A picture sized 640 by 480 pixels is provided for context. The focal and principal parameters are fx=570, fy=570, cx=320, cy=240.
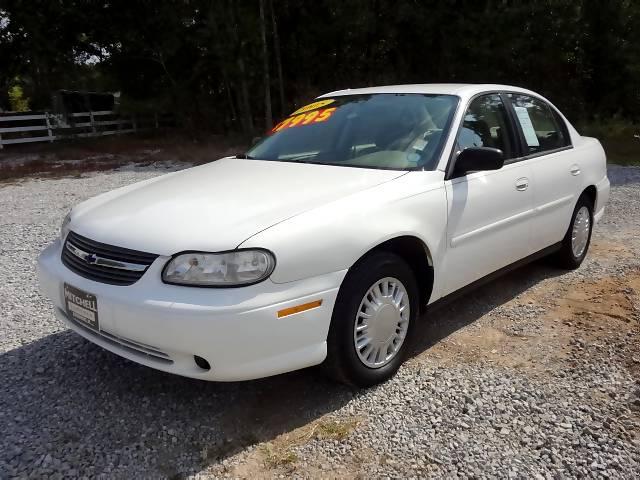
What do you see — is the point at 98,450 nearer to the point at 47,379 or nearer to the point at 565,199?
the point at 47,379

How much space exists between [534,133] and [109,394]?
333 centimetres

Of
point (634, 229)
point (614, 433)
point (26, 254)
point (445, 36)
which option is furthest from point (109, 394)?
point (445, 36)

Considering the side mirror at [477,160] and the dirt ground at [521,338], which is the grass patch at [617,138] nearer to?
the dirt ground at [521,338]

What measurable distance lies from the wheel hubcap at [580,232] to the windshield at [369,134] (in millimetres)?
1803

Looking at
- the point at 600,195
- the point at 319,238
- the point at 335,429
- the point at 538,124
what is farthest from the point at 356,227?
the point at 600,195

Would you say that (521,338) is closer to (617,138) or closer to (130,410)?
(130,410)

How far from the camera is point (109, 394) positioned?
9.56 ft

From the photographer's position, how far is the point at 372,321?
286 cm

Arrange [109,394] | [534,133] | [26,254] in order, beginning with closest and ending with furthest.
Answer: [109,394] < [534,133] < [26,254]

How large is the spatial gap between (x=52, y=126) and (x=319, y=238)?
57.1 ft

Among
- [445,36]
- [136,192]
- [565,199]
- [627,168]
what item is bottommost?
[627,168]

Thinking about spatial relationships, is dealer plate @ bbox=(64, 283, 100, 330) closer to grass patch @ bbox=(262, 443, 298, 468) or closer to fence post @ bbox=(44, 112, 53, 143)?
grass patch @ bbox=(262, 443, 298, 468)

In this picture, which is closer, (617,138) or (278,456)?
(278,456)

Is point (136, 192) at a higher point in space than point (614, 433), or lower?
higher
